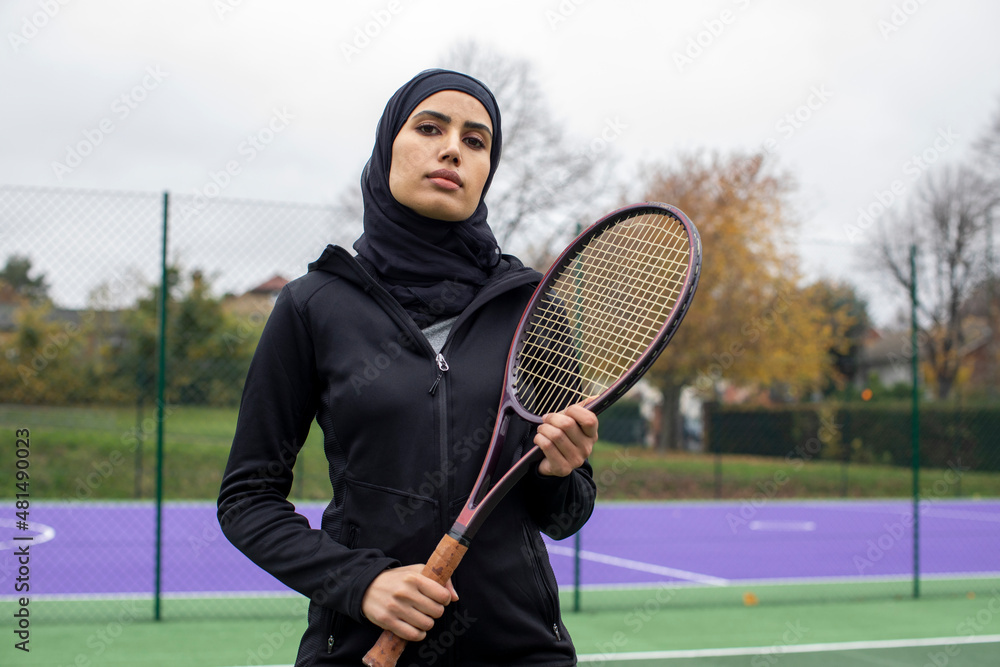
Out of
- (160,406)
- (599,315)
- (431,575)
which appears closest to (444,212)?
(599,315)

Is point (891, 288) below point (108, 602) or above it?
above

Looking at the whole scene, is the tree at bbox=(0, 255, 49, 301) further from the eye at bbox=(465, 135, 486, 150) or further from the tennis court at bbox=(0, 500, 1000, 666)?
the eye at bbox=(465, 135, 486, 150)

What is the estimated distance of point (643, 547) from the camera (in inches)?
424

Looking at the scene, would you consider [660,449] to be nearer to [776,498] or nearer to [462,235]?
[776,498]

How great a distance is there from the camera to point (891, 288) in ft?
76.1

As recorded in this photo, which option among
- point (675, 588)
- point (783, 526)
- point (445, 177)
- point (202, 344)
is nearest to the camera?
point (445, 177)

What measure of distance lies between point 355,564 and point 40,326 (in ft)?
29.5

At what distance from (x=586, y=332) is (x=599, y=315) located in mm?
50

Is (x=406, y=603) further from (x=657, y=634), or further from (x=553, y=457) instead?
(x=657, y=634)

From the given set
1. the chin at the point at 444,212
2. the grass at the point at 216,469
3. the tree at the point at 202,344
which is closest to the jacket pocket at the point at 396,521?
the chin at the point at 444,212

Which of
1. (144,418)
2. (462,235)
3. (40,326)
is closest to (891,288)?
(144,418)

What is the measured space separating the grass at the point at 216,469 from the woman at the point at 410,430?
22.4ft

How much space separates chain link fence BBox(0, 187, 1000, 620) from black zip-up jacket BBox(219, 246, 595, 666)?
487cm

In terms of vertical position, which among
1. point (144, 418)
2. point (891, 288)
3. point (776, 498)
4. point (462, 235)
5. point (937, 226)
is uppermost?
point (937, 226)
